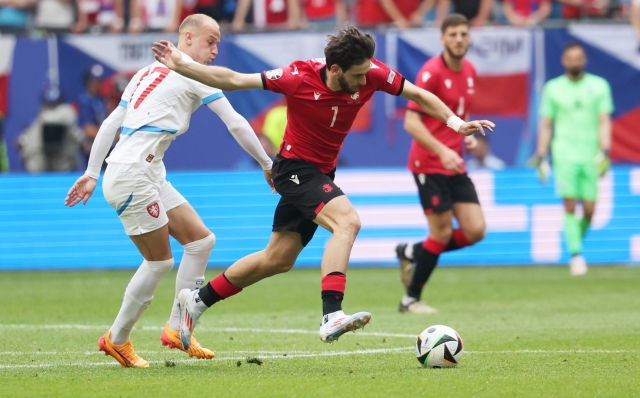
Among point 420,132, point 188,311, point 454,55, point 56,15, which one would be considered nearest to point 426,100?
point 188,311

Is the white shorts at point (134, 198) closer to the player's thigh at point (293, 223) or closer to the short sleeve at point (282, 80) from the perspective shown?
the player's thigh at point (293, 223)

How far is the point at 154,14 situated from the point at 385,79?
42.2ft

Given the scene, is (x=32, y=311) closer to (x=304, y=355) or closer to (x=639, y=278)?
(x=304, y=355)

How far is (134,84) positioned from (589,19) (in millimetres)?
13179

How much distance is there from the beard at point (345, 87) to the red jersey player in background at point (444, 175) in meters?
3.53

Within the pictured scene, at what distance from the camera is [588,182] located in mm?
14195

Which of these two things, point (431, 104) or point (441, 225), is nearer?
point (431, 104)

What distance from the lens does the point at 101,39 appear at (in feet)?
61.6

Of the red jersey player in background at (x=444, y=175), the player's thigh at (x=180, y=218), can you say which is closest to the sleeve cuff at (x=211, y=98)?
the player's thigh at (x=180, y=218)

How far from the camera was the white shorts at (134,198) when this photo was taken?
6816 millimetres

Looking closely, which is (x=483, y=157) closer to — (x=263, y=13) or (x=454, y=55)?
(x=263, y=13)

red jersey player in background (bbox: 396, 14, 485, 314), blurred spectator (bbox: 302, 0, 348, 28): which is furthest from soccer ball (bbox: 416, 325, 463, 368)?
blurred spectator (bbox: 302, 0, 348, 28)

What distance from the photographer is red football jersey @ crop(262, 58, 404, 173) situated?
22.1 ft

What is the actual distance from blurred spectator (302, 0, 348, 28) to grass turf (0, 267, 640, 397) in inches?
247
